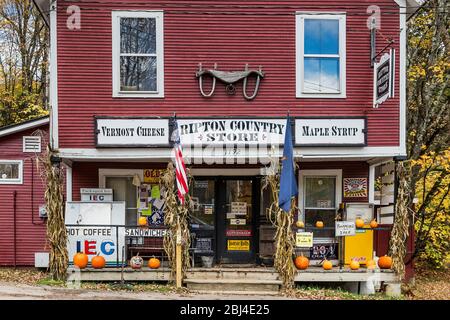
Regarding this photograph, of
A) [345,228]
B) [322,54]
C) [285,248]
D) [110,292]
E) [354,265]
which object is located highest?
[322,54]

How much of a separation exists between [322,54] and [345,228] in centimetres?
426

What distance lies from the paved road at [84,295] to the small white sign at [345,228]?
2416 mm

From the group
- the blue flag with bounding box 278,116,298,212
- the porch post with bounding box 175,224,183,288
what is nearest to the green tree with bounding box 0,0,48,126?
the porch post with bounding box 175,224,183,288

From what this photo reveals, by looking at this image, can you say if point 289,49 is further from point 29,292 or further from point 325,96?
point 29,292

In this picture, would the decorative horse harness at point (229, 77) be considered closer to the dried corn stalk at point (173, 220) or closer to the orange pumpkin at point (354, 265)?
the dried corn stalk at point (173, 220)

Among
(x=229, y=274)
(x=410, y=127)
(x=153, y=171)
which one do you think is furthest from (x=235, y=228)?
(x=410, y=127)

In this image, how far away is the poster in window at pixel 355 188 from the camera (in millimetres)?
14227

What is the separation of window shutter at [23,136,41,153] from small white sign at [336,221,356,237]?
8154mm

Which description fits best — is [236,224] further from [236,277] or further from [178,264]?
[178,264]

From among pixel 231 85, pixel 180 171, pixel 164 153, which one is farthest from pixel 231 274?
pixel 231 85

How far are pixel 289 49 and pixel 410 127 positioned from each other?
8.36 metres

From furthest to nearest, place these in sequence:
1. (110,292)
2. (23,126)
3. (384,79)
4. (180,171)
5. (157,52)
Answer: (23,126)
(157,52)
(384,79)
(180,171)
(110,292)

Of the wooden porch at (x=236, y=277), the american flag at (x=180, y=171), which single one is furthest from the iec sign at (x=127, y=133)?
the wooden porch at (x=236, y=277)

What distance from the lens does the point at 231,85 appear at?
1326 cm
